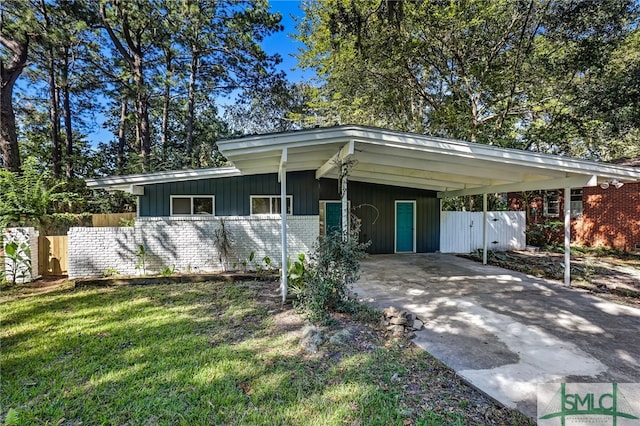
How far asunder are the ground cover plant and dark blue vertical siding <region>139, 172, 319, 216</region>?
133 inches

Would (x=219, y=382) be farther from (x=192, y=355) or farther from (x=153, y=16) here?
(x=153, y=16)

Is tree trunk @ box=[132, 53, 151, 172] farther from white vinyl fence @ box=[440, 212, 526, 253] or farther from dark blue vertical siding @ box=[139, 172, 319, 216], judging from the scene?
white vinyl fence @ box=[440, 212, 526, 253]

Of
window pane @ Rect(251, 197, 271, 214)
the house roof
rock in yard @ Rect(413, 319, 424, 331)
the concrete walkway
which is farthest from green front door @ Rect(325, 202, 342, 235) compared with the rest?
rock in yard @ Rect(413, 319, 424, 331)

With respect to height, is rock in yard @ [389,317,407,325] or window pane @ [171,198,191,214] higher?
window pane @ [171,198,191,214]

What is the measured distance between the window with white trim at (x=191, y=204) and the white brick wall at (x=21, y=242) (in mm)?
2850

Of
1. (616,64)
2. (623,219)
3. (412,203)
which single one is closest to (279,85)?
(412,203)

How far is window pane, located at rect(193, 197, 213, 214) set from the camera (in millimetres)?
7664

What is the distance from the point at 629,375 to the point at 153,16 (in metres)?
15.0

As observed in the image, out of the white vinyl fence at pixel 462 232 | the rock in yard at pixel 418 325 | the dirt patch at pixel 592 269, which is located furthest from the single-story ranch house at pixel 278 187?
the rock in yard at pixel 418 325

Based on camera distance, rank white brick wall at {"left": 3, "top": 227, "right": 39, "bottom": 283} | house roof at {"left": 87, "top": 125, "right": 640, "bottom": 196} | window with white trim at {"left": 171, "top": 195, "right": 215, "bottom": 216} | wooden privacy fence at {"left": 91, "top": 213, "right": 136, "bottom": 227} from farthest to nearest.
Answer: wooden privacy fence at {"left": 91, "top": 213, "right": 136, "bottom": 227}, window with white trim at {"left": 171, "top": 195, "right": 215, "bottom": 216}, white brick wall at {"left": 3, "top": 227, "right": 39, "bottom": 283}, house roof at {"left": 87, "top": 125, "right": 640, "bottom": 196}

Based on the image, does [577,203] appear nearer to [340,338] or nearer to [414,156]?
[414,156]

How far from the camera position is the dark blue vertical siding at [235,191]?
7434 mm

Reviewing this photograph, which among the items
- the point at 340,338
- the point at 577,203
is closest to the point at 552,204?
the point at 577,203

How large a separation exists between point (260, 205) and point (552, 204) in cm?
1273
